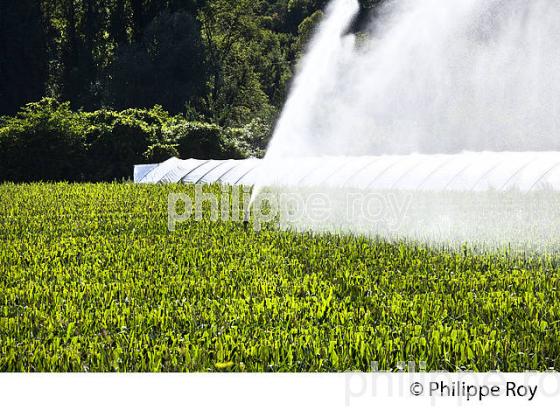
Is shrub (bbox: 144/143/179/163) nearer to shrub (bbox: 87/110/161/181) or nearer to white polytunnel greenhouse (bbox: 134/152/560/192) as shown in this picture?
shrub (bbox: 87/110/161/181)

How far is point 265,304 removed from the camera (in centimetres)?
628

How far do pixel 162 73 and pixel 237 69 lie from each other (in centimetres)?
703

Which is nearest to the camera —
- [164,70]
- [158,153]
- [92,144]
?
[158,153]

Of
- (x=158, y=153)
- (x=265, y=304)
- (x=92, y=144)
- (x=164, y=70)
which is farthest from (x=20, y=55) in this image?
(x=265, y=304)

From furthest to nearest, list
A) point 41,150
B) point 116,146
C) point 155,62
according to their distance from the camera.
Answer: point 155,62
point 116,146
point 41,150

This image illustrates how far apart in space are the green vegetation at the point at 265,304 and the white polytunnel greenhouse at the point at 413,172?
6259 mm

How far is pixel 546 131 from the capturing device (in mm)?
41781

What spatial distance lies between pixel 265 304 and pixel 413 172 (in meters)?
10.8

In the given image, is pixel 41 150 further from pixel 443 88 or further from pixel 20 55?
pixel 443 88

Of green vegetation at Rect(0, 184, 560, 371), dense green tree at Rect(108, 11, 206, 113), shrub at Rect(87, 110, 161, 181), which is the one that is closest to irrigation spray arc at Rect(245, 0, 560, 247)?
dense green tree at Rect(108, 11, 206, 113)

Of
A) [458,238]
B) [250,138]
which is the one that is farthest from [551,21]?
[458,238]

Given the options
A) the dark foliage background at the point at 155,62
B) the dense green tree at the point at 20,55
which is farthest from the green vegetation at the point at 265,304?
the dense green tree at the point at 20,55

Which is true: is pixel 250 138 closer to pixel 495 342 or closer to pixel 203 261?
pixel 203 261

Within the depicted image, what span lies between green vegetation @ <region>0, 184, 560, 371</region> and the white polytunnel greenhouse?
6.26 meters
